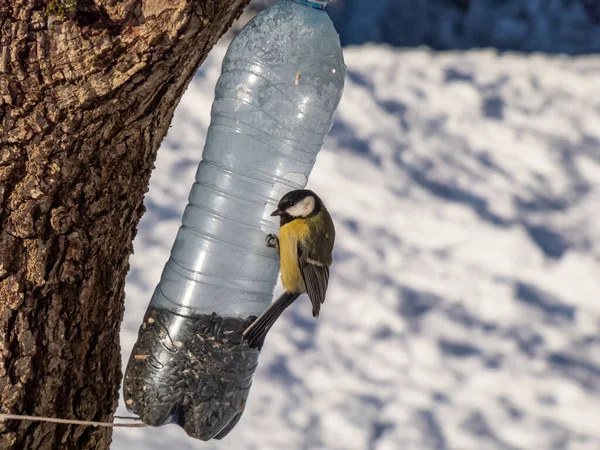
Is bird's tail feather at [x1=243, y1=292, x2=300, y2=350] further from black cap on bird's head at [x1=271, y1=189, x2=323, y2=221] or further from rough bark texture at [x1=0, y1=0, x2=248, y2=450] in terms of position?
rough bark texture at [x1=0, y1=0, x2=248, y2=450]

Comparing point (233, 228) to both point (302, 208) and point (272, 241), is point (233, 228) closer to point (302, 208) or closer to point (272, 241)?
point (272, 241)

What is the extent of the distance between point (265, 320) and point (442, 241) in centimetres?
259

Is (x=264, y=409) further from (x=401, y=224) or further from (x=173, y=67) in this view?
(x=173, y=67)

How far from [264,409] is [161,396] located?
1794mm

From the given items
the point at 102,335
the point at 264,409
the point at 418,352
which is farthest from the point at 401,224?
the point at 102,335

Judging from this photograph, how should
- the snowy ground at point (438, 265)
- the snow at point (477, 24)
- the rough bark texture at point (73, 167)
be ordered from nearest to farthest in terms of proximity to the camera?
1. the rough bark texture at point (73, 167)
2. the snowy ground at point (438, 265)
3. the snow at point (477, 24)

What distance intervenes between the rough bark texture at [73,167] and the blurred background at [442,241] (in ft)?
6.08

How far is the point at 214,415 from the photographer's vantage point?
175 cm

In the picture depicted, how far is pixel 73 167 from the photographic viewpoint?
1.40m

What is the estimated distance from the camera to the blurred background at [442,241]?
3.48m

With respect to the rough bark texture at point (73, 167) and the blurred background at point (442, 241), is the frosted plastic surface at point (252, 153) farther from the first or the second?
the blurred background at point (442, 241)

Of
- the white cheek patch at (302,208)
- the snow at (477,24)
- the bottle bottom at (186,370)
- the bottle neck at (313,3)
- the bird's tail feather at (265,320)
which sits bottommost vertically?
the snow at (477,24)

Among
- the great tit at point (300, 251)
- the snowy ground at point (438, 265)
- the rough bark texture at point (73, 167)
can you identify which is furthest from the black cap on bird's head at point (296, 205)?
the snowy ground at point (438, 265)

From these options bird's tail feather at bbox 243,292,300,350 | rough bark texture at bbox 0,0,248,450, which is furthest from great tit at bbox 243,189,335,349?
rough bark texture at bbox 0,0,248,450
